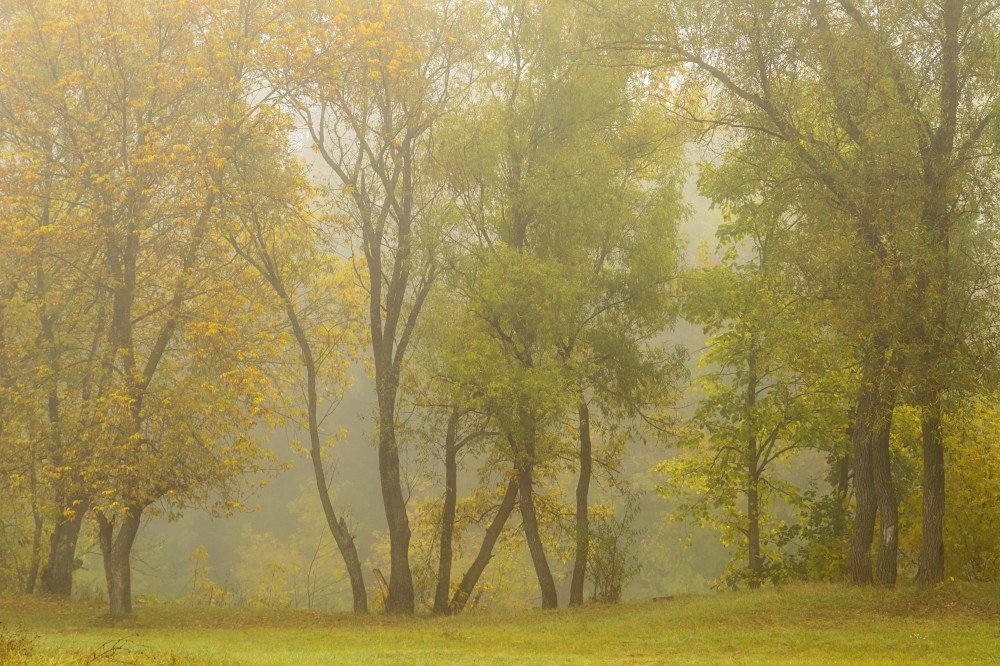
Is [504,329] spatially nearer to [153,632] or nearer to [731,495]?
[731,495]

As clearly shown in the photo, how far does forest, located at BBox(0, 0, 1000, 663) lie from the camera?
15430mm

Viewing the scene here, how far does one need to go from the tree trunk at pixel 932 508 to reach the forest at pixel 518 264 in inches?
2.8

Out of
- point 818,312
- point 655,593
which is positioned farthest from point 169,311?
point 655,593

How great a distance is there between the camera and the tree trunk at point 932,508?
16016mm

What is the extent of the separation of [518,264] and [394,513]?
7.42m

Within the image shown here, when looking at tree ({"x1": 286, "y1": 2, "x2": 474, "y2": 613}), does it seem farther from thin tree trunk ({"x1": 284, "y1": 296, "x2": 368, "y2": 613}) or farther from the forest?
thin tree trunk ({"x1": 284, "y1": 296, "x2": 368, "y2": 613})

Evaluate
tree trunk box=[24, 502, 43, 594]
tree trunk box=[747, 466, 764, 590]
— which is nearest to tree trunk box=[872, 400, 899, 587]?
tree trunk box=[747, 466, 764, 590]

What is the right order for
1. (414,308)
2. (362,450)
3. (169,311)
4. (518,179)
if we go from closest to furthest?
(169,311) → (518,179) → (414,308) → (362,450)

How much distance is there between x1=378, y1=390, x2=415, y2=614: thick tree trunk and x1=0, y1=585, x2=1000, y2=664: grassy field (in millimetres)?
1316

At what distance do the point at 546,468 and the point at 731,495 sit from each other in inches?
185

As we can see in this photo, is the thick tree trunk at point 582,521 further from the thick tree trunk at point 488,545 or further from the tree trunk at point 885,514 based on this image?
the tree trunk at point 885,514

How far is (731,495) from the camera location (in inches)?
872

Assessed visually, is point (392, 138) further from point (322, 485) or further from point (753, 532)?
point (753, 532)

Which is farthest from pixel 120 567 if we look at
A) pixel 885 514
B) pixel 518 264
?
pixel 885 514
